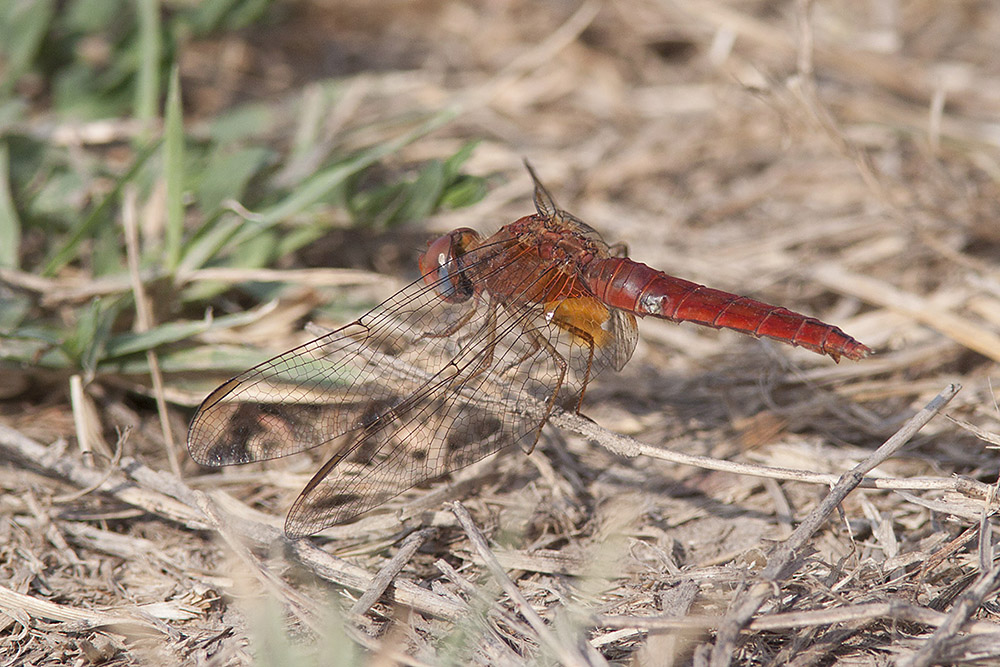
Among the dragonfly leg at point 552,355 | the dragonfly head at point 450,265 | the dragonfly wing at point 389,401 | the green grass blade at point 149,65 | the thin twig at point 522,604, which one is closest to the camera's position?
the thin twig at point 522,604

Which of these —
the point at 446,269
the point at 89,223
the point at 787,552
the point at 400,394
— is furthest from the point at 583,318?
the point at 89,223

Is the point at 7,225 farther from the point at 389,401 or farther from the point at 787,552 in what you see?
the point at 787,552

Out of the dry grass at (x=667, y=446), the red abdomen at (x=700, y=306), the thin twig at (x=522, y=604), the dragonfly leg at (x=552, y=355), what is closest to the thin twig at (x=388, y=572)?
the dry grass at (x=667, y=446)

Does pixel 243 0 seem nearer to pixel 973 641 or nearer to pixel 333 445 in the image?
pixel 333 445

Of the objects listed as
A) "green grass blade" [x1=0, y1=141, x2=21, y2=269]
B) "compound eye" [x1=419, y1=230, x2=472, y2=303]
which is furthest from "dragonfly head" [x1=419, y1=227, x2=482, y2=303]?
"green grass blade" [x1=0, y1=141, x2=21, y2=269]

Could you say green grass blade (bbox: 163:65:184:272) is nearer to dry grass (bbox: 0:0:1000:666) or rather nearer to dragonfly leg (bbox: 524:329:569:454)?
dry grass (bbox: 0:0:1000:666)

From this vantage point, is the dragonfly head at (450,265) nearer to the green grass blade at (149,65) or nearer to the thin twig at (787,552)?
the thin twig at (787,552)

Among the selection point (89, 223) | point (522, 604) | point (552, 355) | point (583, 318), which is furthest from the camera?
point (89, 223)
